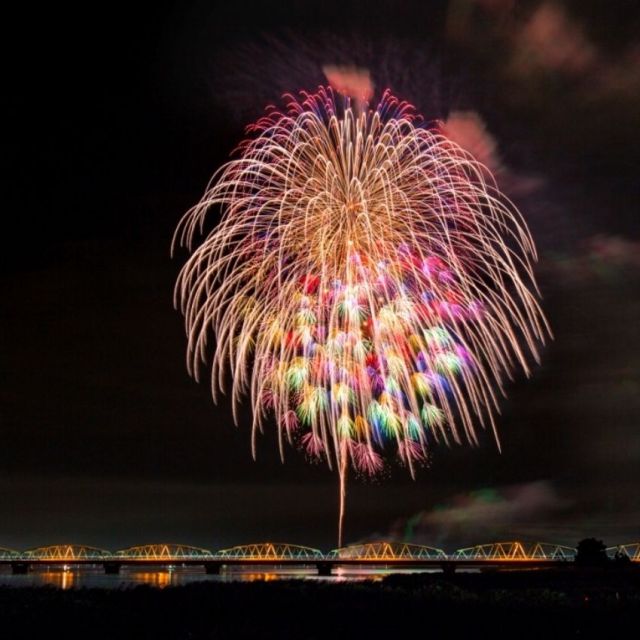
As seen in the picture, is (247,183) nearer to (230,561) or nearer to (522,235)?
(522,235)

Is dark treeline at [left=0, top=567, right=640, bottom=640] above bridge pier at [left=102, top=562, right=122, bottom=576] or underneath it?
underneath

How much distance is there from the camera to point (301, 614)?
83.4 ft

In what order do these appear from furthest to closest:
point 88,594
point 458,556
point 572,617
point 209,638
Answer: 1. point 458,556
2. point 88,594
3. point 572,617
4. point 209,638

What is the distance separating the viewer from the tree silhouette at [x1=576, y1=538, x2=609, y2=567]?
7616 centimetres

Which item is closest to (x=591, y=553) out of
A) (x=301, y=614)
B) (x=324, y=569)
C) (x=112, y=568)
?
(x=301, y=614)

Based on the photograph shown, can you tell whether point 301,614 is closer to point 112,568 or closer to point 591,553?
point 591,553

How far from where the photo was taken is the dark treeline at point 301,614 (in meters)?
23.4

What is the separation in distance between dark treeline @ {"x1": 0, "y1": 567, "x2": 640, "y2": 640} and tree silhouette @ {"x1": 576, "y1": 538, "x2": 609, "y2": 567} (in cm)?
5006

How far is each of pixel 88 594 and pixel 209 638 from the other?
26.7 ft

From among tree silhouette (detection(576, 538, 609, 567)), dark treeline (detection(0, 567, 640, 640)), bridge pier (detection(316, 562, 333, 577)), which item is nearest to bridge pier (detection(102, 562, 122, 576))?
bridge pier (detection(316, 562, 333, 577))

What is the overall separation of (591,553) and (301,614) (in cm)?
5940

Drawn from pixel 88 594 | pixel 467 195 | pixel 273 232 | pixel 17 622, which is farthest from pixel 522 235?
pixel 17 622

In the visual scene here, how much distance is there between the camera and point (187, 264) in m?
42.7

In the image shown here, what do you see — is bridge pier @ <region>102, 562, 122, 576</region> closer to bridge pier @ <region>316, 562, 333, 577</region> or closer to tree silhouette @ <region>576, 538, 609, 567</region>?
bridge pier @ <region>316, 562, 333, 577</region>
